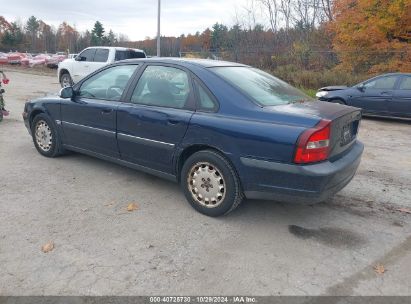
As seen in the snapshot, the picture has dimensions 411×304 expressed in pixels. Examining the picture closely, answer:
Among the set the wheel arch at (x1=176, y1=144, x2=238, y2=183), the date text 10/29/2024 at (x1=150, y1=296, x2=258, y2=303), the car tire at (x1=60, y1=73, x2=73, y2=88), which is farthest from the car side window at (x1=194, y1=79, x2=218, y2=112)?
the car tire at (x1=60, y1=73, x2=73, y2=88)

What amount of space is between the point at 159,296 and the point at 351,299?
4.53 feet

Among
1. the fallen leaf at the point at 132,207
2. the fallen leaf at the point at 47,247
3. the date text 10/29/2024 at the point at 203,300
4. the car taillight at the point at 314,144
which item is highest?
the car taillight at the point at 314,144

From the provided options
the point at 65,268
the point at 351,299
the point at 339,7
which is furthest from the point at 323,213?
the point at 339,7

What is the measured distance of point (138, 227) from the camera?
144 inches

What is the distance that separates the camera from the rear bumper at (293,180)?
329cm

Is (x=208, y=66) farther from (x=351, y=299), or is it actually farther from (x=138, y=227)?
(x=351, y=299)

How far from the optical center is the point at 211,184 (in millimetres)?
3818

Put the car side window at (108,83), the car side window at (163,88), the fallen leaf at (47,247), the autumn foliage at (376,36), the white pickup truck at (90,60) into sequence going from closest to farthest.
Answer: the fallen leaf at (47,247), the car side window at (163,88), the car side window at (108,83), the white pickup truck at (90,60), the autumn foliage at (376,36)

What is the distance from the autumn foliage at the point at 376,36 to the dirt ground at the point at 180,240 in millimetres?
12454

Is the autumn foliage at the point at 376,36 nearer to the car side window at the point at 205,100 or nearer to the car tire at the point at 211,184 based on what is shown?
the car side window at the point at 205,100

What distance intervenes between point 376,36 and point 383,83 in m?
6.62

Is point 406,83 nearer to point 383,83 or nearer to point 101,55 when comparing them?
point 383,83

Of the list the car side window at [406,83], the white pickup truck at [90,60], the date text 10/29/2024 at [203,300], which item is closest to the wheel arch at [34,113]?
the date text 10/29/2024 at [203,300]

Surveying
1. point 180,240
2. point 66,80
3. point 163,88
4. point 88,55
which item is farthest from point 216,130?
point 66,80
